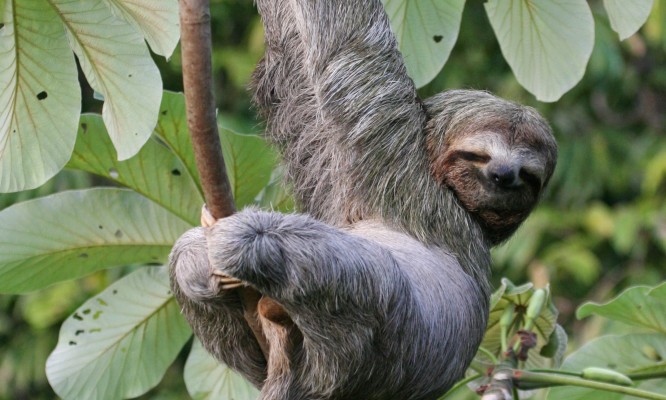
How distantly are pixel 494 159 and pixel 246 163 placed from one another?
3.72ft

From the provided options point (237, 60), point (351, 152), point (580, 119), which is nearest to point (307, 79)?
point (351, 152)

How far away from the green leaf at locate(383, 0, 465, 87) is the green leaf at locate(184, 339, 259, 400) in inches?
67.0

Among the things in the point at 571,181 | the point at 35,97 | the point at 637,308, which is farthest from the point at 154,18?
the point at 571,181

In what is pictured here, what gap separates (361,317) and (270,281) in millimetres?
401

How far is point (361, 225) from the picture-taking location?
179 inches

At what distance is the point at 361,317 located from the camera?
365cm

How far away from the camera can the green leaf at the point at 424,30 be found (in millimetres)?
4820

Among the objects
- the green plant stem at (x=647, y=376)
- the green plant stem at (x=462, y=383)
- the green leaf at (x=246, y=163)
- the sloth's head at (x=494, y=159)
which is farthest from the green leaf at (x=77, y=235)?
the green plant stem at (x=647, y=376)

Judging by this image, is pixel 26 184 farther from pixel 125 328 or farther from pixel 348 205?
pixel 348 205

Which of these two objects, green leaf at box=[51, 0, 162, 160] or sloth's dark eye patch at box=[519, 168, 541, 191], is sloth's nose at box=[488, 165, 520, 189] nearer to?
sloth's dark eye patch at box=[519, 168, 541, 191]

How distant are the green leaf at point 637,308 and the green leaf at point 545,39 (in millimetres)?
1162

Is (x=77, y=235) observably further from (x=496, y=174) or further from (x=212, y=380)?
(x=496, y=174)

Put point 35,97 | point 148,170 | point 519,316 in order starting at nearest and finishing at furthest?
point 35,97
point 519,316
point 148,170

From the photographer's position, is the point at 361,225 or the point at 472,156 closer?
the point at 361,225
